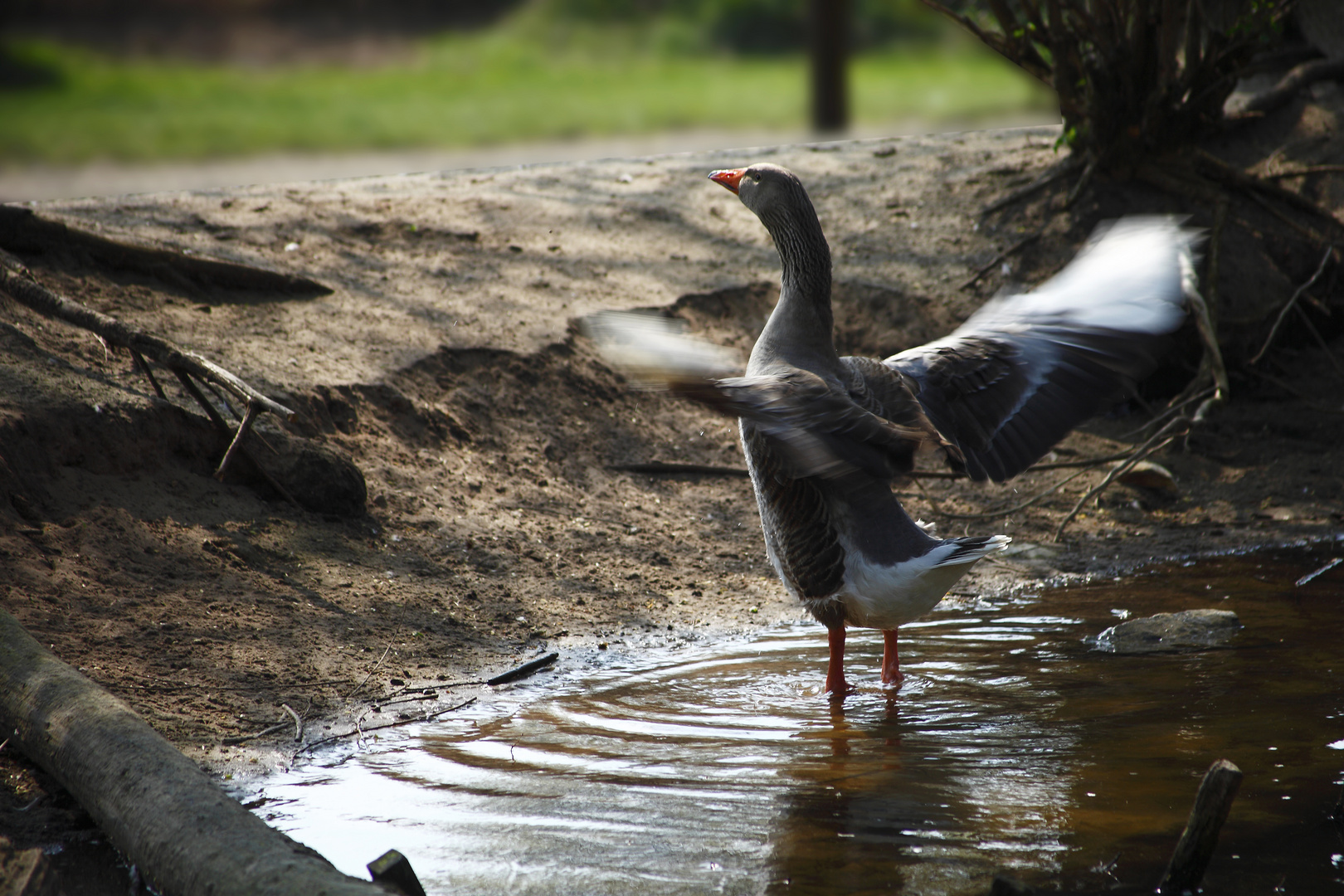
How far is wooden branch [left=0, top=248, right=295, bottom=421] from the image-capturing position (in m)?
4.81

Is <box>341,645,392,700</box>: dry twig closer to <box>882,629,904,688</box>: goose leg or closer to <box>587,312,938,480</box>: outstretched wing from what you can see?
<box>587,312,938,480</box>: outstretched wing

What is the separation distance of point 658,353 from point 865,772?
5.37 ft

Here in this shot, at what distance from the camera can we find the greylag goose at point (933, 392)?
167 inches

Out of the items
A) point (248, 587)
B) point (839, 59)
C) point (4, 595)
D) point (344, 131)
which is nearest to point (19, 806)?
point (4, 595)

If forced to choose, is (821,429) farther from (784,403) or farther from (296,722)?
(296,722)

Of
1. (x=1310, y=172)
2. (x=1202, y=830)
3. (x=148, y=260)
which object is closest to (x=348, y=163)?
(x=148, y=260)

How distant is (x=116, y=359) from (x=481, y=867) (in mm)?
3446

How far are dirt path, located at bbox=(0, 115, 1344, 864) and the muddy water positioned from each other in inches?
18.6

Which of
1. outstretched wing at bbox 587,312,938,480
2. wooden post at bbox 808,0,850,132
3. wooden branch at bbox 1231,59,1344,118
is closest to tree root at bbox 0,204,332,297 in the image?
outstretched wing at bbox 587,312,938,480

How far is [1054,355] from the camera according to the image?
4.45 m

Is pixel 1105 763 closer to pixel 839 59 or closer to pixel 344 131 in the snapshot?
pixel 839 59

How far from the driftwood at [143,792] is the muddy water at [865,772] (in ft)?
1.55

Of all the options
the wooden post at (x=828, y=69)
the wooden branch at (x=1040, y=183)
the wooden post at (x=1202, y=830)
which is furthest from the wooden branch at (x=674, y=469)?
the wooden post at (x=828, y=69)

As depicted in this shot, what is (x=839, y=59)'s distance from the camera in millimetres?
15625
